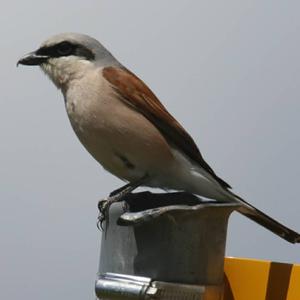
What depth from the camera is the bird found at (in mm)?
2936

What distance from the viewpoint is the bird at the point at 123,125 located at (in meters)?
2.94

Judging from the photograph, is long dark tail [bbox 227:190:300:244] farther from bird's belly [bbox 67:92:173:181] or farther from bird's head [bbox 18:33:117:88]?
bird's head [bbox 18:33:117:88]

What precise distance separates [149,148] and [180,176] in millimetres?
183

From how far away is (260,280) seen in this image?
169 centimetres

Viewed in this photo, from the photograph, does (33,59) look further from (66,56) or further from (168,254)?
(168,254)

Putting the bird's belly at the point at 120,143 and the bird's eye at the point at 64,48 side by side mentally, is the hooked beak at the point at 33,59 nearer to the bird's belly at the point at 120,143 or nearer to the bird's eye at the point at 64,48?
the bird's eye at the point at 64,48

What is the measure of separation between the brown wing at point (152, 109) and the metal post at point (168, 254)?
4.56 feet

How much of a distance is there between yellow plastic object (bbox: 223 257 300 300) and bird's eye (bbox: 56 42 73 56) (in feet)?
6.24

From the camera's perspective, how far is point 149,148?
298 centimetres

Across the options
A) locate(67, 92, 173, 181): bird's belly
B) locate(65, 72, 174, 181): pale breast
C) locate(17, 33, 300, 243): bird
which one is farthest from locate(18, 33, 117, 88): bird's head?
locate(67, 92, 173, 181): bird's belly

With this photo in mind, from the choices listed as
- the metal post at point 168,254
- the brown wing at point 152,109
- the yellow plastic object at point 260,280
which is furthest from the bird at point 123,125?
the metal post at point 168,254

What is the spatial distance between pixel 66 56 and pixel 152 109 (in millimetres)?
530

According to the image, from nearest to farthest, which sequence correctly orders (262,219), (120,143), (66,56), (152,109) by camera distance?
1. (262,219)
2. (120,143)
3. (152,109)
4. (66,56)

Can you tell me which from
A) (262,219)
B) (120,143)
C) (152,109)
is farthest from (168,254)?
(152,109)
